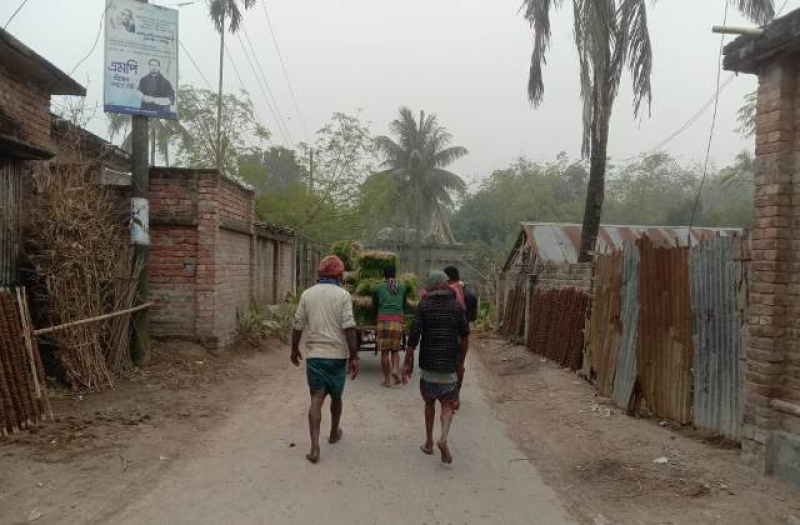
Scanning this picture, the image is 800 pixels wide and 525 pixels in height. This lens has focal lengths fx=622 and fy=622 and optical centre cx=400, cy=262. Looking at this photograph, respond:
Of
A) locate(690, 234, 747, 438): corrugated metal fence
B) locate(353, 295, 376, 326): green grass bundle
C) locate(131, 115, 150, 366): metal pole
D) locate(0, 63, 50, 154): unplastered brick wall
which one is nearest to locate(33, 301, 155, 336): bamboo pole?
locate(131, 115, 150, 366): metal pole

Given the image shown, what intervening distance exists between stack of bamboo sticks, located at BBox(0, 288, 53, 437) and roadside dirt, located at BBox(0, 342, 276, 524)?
0.18m

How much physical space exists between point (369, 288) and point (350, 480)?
5818mm

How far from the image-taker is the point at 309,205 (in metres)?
25.3

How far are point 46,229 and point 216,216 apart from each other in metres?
3.44

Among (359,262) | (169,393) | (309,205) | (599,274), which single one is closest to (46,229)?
(169,393)

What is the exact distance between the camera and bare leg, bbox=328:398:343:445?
245 inches

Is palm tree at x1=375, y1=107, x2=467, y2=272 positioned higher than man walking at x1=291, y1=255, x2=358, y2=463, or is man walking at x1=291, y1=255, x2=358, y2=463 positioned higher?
palm tree at x1=375, y1=107, x2=467, y2=272

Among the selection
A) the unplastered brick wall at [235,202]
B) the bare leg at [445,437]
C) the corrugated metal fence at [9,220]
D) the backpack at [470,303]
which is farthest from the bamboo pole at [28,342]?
the backpack at [470,303]

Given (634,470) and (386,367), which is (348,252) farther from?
(634,470)

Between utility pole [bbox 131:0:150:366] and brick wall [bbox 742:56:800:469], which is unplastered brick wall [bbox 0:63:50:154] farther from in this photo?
brick wall [bbox 742:56:800:469]

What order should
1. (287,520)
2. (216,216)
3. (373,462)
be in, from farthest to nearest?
1. (216,216)
2. (373,462)
3. (287,520)

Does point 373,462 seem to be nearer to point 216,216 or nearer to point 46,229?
point 46,229

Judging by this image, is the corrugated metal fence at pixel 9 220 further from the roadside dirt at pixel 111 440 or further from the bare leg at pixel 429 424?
the bare leg at pixel 429 424

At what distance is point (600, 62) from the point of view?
13328 mm
